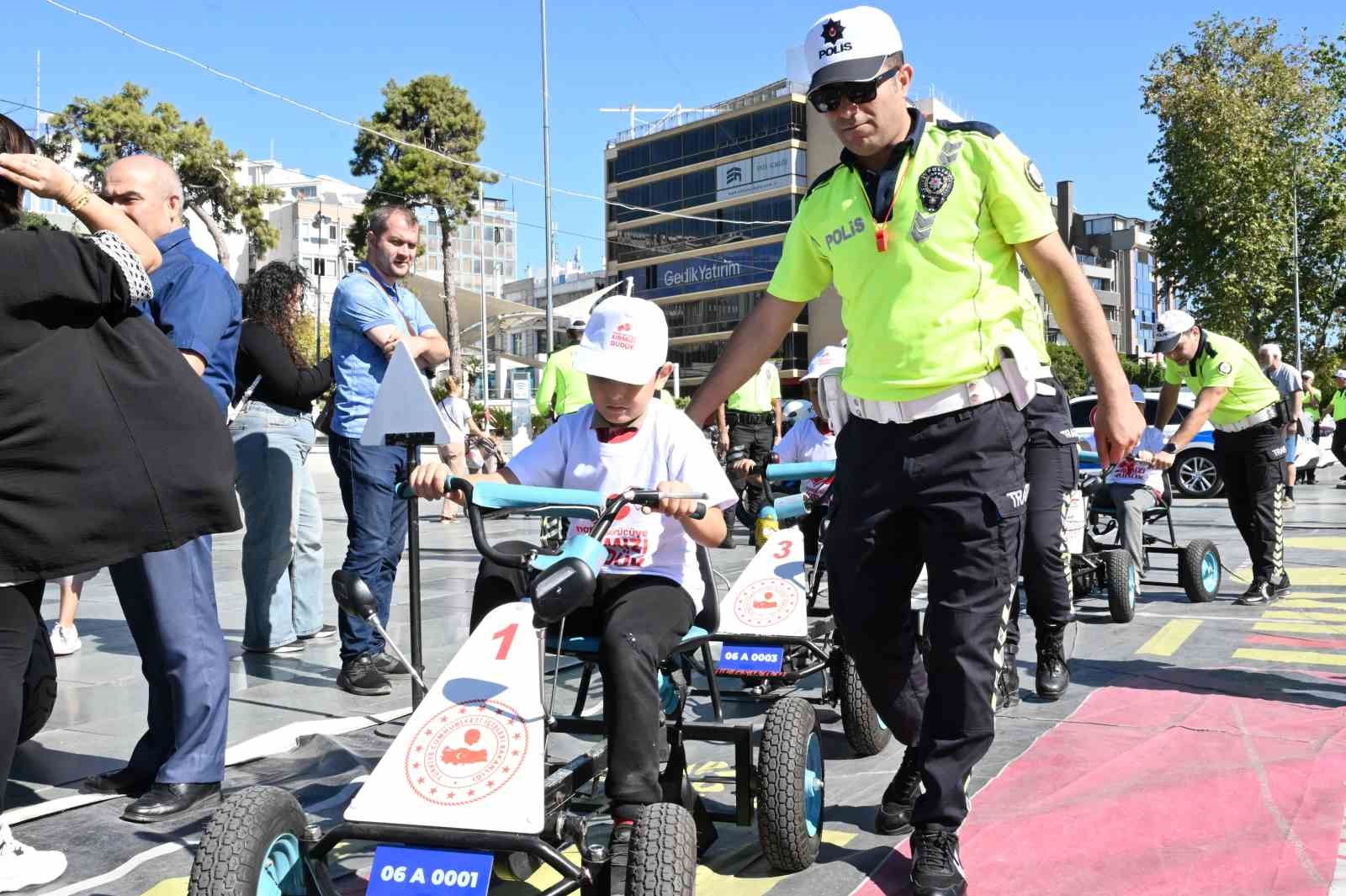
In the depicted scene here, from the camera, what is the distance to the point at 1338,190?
37312 millimetres

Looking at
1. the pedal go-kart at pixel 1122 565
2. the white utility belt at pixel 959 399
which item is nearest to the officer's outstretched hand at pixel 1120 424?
the white utility belt at pixel 959 399

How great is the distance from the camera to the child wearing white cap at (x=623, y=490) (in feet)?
9.07

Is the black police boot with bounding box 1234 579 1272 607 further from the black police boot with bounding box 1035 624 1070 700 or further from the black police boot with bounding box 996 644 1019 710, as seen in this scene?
the black police boot with bounding box 996 644 1019 710

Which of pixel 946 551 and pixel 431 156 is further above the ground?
pixel 431 156

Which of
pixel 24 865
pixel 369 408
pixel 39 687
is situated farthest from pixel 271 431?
pixel 24 865

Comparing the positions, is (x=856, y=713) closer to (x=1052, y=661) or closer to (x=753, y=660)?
(x=753, y=660)

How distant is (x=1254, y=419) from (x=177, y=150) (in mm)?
38412

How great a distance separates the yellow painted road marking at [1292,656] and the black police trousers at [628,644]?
397 centimetres

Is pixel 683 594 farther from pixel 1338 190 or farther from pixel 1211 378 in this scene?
pixel 1338 190

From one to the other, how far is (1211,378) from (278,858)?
643 centimetres

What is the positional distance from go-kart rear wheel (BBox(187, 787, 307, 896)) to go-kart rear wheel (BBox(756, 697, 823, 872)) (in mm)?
1155

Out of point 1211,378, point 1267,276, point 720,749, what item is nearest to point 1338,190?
point 1267,276

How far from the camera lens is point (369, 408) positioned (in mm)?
5363

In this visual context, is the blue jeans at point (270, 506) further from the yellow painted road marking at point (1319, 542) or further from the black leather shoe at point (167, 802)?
the yellow painted road marking at point (1319, 542)
